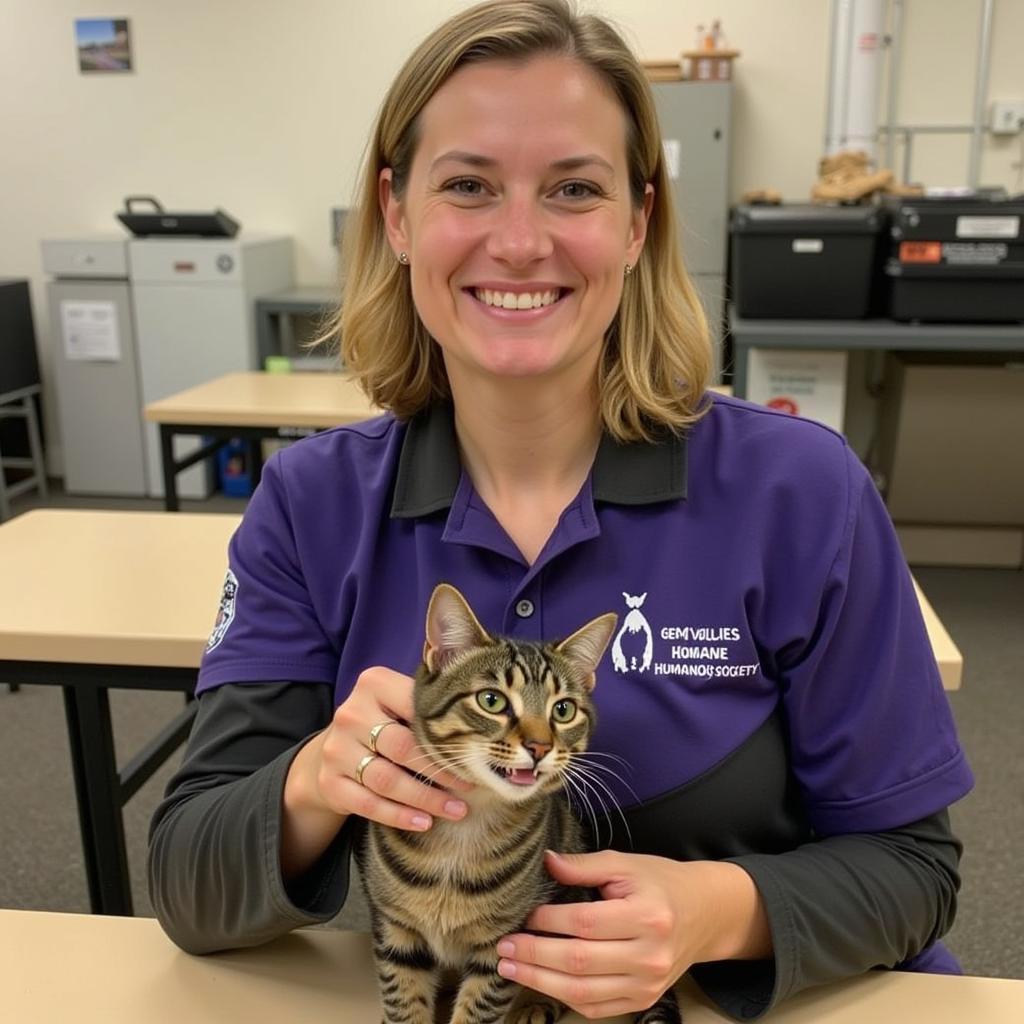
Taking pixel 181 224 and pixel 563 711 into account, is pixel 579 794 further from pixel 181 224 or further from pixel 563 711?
pixel 181 224

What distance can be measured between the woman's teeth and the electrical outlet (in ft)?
13.5

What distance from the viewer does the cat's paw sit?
81cm

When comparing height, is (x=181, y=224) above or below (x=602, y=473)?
above

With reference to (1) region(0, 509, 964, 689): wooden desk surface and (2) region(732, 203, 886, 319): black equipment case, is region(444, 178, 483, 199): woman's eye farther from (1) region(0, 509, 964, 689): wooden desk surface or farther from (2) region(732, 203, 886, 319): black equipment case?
(2) region(732, 203, 886, 319): black equipment case

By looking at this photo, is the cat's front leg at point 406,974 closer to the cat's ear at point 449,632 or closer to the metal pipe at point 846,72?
the cat's ear at point 449,632

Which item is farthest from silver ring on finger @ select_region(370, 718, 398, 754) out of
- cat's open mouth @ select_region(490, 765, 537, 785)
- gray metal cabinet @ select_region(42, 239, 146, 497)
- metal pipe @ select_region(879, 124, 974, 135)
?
gray metal cabinet @ select_region(42, 239, 146, 497)

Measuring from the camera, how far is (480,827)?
2.45 ft

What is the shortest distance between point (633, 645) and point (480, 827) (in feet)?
0.89

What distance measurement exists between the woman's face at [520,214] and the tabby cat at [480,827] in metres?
0.34

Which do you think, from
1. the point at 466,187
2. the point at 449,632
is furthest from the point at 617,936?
the point at 466,187

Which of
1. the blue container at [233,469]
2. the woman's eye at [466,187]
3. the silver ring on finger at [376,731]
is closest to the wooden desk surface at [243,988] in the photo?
the silver ring on finger at [376,731]

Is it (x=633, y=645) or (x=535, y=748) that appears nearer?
(x=535, y=748)

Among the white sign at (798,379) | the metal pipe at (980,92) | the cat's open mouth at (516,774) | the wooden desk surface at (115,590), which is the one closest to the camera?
the cat's open mouth at (516,774)

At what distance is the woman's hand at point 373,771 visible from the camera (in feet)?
2.41
